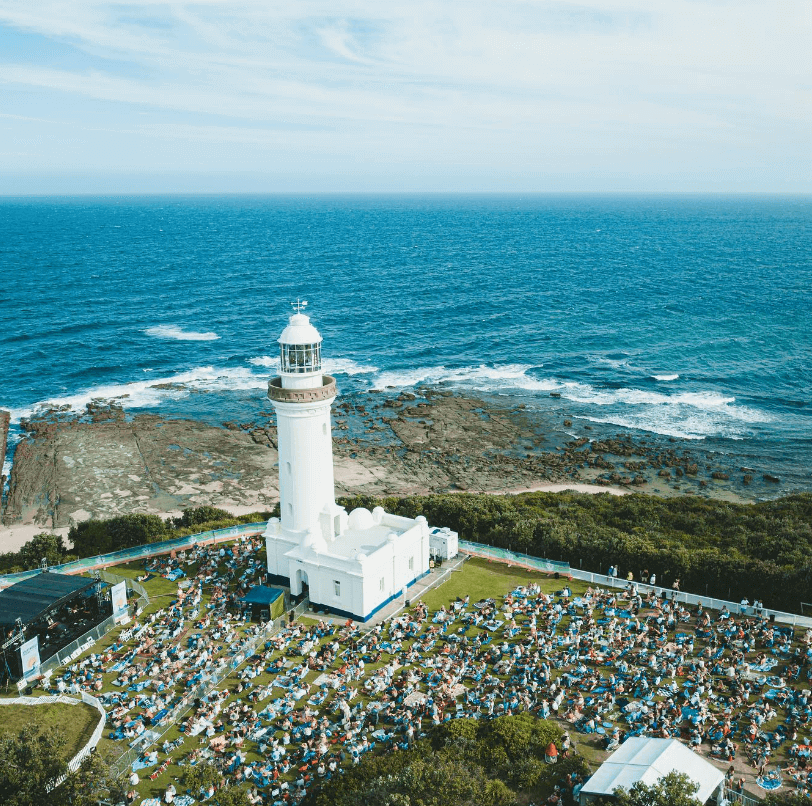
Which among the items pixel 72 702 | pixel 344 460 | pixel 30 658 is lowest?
pixel 344 460

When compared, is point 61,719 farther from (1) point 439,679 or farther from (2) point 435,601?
(2) point 435,601

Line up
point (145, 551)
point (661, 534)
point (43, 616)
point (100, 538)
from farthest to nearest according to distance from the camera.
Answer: point (100, 538), point (661, 534), point (145, 551), point (43, 616)

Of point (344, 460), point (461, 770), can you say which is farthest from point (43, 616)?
point (344, 460)

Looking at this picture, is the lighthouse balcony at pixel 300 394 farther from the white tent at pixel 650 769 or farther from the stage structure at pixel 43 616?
the white tent at pixel 650 769

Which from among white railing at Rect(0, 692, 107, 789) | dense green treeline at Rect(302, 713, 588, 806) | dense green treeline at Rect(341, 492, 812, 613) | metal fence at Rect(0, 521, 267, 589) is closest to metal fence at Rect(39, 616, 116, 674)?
white railing at Rect(0, 692, 107, 789)

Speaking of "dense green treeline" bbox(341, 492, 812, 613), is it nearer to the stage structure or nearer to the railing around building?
the railing around building

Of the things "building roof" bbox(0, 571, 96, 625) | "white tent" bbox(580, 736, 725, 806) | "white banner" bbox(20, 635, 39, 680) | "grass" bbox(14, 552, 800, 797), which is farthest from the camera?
"building roof" bbox(0, 571, 96, 625)
